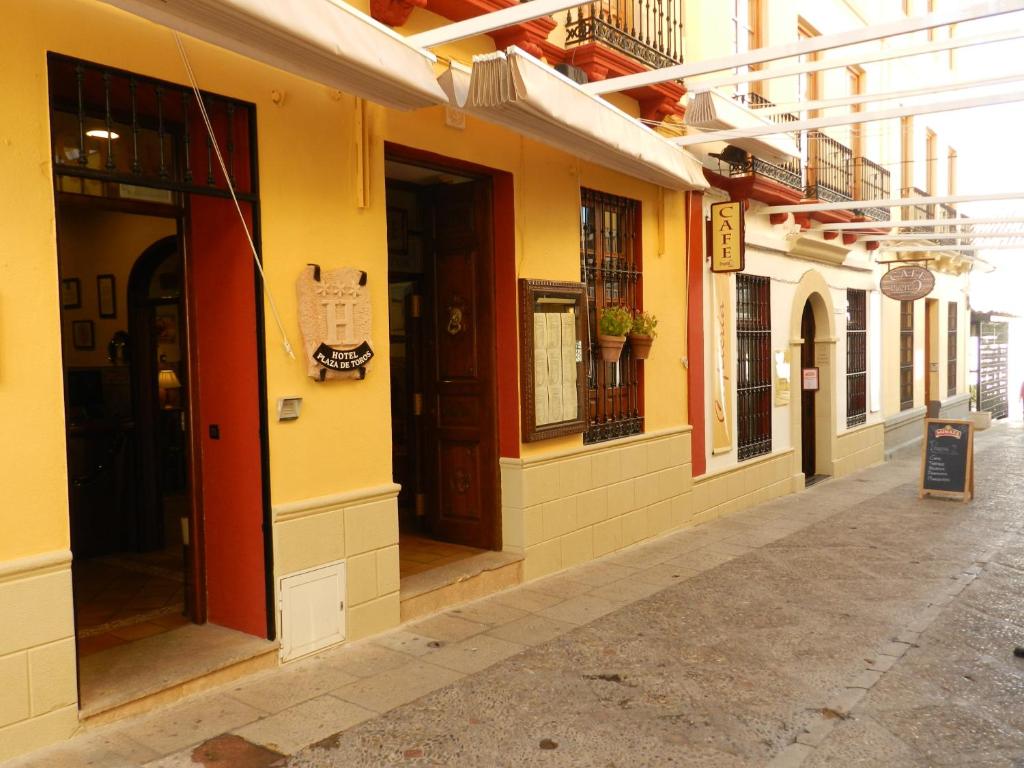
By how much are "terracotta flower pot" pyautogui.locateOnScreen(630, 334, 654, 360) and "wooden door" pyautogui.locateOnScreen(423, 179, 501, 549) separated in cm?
184

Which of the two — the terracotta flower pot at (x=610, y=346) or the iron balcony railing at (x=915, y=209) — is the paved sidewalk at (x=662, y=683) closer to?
the terracotta flower pot at (x=610, y=346)

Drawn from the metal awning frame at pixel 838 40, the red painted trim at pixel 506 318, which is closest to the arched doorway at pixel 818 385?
the red painted trim at pixel 506 318

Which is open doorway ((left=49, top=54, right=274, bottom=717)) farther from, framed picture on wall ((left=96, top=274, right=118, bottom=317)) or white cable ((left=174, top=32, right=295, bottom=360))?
framed picture on wall ((left=96, top=274, right=118, bottom=317))

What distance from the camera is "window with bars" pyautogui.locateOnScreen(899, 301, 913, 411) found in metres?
16.9

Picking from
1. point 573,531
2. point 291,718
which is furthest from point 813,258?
point 291,718

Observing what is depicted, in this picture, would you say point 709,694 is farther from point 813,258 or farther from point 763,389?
point 813,258

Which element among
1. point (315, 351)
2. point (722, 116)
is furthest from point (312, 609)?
point (722, 116)

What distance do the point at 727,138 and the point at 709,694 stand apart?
15.4 feet

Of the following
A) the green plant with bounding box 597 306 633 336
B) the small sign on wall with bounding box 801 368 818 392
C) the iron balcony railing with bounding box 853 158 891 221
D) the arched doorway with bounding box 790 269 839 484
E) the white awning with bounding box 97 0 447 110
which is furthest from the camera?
the iron balcony railing with bounding box 853 158 891 221

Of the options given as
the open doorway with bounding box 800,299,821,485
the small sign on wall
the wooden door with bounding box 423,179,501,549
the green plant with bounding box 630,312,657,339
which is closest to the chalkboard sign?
the small sign on wall

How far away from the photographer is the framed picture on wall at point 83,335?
7.30m

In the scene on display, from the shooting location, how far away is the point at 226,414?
498 cm

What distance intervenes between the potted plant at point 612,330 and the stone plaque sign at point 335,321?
2.75m

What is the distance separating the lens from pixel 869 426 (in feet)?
47.6
